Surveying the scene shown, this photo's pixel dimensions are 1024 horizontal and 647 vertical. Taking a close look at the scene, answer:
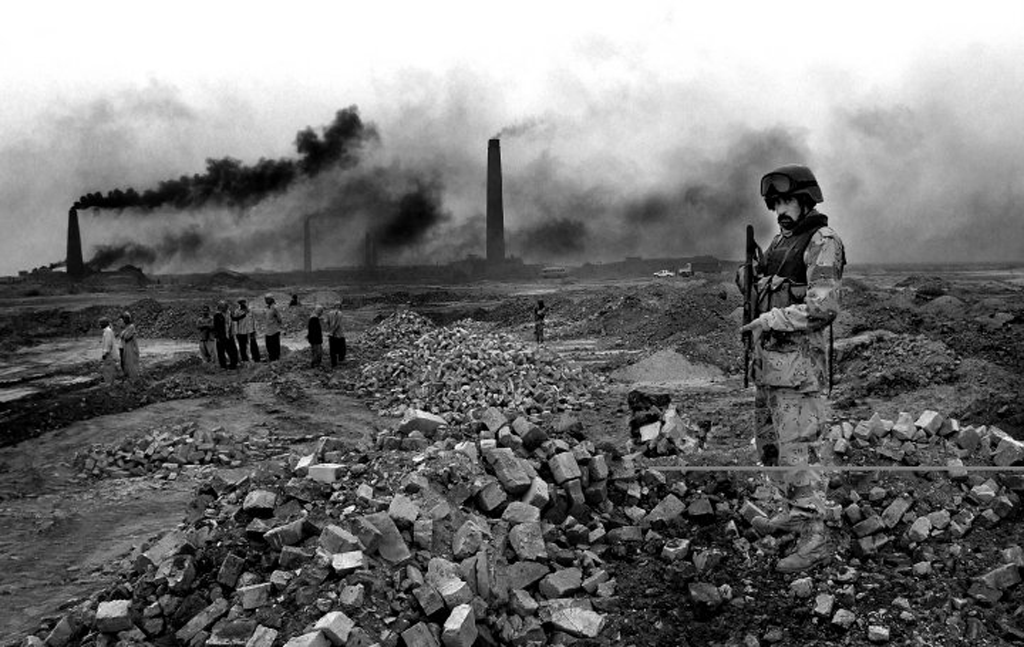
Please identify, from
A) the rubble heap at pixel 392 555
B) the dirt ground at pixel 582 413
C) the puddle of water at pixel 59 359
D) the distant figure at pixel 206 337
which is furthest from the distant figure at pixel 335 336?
the rubble heap at pixel 392 555

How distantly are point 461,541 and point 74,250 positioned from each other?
5802cm

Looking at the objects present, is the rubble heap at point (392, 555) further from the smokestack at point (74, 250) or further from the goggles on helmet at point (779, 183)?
the smokestack at point (74, 250)

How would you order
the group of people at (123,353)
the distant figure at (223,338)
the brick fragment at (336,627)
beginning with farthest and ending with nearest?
the distant figure at (223,338), the group of people at (123,353), the brick fragment at (336,627)

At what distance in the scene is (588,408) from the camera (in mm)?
13023

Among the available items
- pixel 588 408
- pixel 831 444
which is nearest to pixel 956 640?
pixel 831 444

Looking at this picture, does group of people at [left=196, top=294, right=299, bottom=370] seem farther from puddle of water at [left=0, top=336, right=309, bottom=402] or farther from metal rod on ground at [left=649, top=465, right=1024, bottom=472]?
metal rod on ground at [left=649, top=465, right=1024, bottom=472]

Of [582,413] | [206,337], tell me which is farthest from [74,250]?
[582,413]

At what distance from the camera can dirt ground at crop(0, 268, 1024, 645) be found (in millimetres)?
5582

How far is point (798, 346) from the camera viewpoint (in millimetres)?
4762

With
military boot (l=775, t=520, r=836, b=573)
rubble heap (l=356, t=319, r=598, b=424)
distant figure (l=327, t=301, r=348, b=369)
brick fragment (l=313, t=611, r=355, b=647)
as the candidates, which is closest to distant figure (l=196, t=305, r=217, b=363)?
distant figure (l=327, t=301, r=348, b=369)

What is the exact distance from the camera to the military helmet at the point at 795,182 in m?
4.79

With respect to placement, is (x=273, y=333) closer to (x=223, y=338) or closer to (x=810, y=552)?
(x=223, y=338)

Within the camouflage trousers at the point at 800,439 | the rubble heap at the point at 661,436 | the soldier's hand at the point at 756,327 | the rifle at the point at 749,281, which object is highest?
the rifle at the point at 749,281

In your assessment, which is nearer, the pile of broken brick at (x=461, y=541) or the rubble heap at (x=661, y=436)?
the pile of broken brick at (x=461, y=541)
